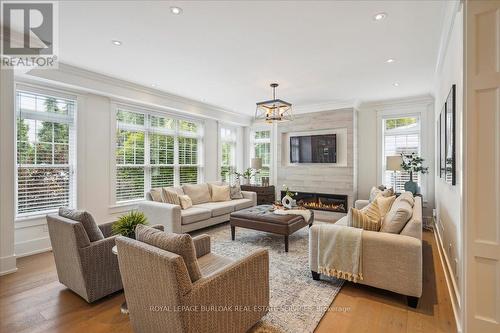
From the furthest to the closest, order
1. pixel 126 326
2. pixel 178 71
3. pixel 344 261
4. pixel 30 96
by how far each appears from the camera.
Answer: pixel 178 71 < pixel 30 96 < pixel 344 261 < pixel 126 326

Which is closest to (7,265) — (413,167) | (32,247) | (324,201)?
(32,247)

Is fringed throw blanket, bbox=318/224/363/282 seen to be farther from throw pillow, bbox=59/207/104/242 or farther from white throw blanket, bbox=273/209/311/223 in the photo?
throw pillow, bbox=59/207/104/242

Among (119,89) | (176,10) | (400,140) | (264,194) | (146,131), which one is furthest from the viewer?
(264,194)

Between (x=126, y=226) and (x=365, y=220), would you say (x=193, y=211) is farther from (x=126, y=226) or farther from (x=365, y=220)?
(x=365, y=220)

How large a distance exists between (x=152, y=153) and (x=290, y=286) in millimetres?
4202

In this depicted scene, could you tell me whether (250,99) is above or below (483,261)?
above

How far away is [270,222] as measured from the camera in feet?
12.7

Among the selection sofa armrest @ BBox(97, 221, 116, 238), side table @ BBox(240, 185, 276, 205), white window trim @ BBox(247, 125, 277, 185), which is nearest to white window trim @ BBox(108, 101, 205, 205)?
side table @ BBox(240, 185, 276, 205)

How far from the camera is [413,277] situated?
227 cm

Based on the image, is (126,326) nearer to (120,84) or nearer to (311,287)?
(311,287)

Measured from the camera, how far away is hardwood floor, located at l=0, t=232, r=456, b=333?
2068 millimetres

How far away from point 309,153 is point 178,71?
386cm

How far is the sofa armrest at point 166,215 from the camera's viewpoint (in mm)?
4168

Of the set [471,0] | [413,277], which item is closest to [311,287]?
[413,277]
